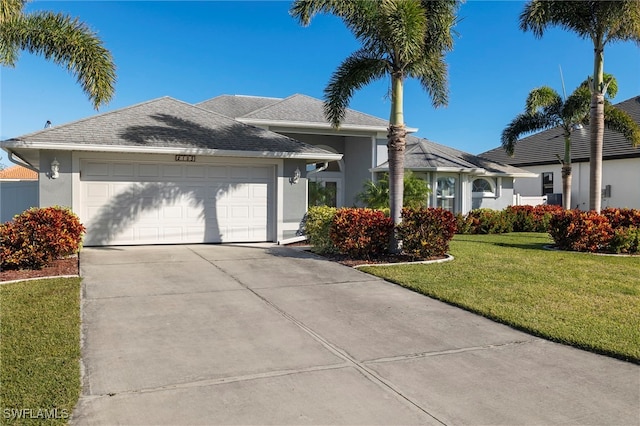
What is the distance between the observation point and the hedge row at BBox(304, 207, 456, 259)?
35.6 feet

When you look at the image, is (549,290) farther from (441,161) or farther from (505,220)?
(441,161)

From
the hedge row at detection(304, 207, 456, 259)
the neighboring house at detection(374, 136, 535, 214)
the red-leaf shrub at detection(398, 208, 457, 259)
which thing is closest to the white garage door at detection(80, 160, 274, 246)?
the hedge row at detection(304, 207, 456, 259)

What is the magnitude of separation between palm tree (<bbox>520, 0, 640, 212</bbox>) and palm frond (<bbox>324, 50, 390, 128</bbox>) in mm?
5632

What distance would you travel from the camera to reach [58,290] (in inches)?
298

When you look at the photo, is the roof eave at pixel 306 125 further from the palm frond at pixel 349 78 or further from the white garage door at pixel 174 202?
the palm frond at pixel 349 78

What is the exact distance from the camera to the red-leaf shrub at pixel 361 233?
11008 millimetres

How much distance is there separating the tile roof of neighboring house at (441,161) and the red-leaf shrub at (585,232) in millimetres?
7243

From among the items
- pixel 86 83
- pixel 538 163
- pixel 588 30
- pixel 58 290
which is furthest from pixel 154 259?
pixel 538 163

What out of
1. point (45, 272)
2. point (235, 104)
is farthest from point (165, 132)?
point (235, 104)

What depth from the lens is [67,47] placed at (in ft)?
38.5

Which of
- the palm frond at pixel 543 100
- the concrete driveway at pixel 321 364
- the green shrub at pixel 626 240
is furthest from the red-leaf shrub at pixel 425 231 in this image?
the palm frond at pixel 543 100

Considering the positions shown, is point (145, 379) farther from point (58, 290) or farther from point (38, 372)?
point (58, 290)

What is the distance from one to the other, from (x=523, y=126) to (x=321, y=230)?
48.4 ft

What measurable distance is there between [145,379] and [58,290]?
4018 mm
